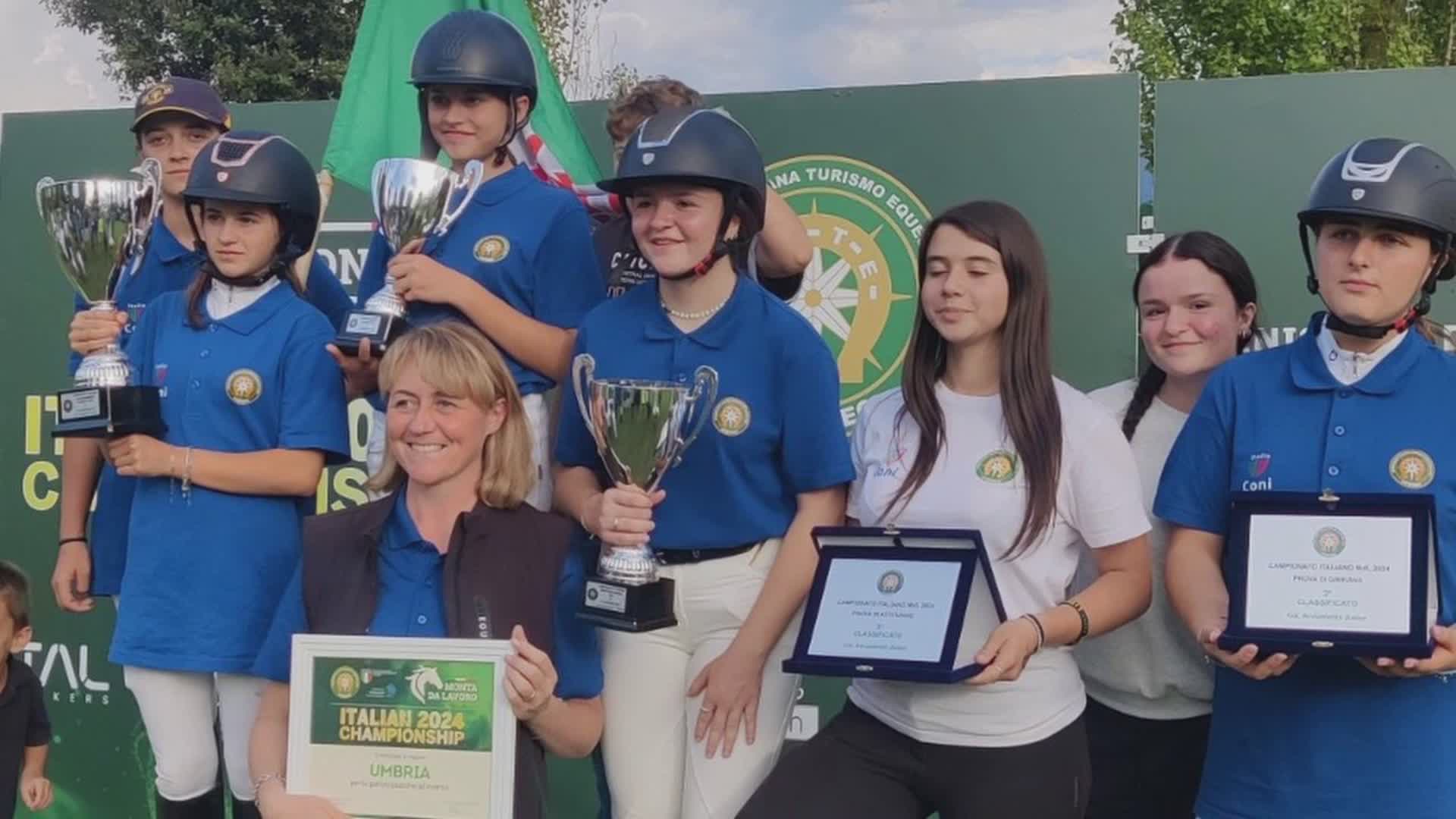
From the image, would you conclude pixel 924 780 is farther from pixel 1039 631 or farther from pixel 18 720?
pixel 18 720

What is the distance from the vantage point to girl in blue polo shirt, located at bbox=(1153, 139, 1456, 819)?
101 inches

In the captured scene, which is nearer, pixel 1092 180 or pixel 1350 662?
pixel 1350 662

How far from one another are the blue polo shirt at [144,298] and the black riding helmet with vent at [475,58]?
744 millimetres

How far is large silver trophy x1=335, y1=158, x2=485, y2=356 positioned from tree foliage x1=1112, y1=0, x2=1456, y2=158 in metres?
14.7

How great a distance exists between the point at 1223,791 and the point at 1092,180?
2385 millimetres

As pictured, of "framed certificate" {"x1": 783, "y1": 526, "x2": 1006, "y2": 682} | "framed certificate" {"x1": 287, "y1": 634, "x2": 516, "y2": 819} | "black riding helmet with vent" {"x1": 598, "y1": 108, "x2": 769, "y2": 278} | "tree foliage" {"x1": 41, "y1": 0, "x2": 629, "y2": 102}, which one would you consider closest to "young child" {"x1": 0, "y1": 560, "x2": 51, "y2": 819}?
"framed certificate" {"x1": 287, "y1": 634, "x2": 516, "y2": 819}

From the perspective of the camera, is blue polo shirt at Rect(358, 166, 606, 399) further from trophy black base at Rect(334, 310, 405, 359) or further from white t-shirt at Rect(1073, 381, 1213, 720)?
white t-shirt at Rect(1073, 381, 1213, 720)

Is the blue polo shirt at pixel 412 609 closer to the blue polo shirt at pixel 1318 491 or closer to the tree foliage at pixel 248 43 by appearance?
the blue polo shirt at pixel 1318 491

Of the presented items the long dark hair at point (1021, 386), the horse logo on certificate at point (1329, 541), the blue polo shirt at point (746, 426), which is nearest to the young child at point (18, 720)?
the blue polo shirt at point (746, 426)

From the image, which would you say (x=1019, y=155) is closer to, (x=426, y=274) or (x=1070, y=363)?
(x=1070, y=363)

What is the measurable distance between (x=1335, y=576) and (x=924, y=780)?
2.81ft

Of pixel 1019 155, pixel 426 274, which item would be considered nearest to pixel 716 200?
pixel 426 274

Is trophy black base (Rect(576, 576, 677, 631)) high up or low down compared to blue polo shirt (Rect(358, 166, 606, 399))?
down

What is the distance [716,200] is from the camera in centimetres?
306
